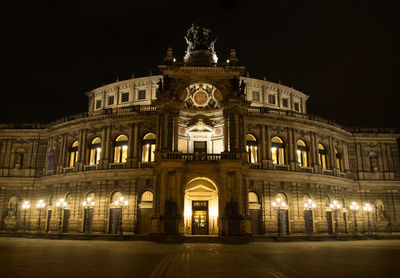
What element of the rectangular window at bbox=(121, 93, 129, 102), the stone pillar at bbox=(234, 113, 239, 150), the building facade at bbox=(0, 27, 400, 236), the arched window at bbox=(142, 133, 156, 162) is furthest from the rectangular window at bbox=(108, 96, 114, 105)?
the stone pillar at bbox=(234, 113, 239, 150)

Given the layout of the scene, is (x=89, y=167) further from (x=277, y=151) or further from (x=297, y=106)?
(x=297, y=106)

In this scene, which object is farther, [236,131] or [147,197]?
[147,197]

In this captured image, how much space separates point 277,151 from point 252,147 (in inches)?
141

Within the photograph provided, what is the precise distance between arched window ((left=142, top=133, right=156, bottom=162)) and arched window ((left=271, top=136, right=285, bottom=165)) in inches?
605

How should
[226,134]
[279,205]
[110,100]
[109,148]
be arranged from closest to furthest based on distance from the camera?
[226,134]
[279,205]
[109,148]
[110,100]

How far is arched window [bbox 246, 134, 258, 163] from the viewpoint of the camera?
133 feet

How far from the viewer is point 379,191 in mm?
47938

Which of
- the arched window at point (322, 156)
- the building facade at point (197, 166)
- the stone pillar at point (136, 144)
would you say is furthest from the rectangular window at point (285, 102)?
the stone pillar at point (136, 144)

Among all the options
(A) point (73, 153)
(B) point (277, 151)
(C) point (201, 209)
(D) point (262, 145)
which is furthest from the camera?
(A) point (73, 153)

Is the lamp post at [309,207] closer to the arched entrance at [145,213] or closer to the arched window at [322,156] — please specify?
the arched window at [322,156]

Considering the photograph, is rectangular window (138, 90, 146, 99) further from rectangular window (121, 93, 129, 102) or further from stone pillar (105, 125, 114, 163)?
stone pillar (105, 125, 114, 163)

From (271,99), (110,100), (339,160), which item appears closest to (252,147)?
(271,99)

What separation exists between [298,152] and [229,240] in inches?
750

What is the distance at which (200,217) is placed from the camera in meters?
37.6
